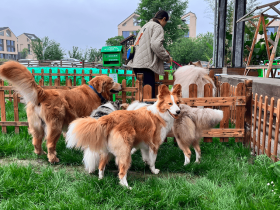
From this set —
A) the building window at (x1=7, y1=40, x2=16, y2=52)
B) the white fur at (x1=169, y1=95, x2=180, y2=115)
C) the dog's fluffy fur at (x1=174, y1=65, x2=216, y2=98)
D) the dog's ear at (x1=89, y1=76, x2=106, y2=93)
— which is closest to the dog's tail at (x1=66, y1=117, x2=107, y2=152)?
the white fur at (x1=169, y1=95, x2=180, y2=115)

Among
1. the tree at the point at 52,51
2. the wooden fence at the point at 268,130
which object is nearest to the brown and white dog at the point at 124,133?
the wooden fence at the point at 268,130

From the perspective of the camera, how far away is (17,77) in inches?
125

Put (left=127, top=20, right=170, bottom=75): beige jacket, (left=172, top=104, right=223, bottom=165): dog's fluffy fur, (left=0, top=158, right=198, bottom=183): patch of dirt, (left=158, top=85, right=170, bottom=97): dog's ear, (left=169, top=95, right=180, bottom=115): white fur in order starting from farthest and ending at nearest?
(left=127, top=20, right=170, bottom=75): beige jacket → (left=172, top=104, right=223, bottom=165): dog's fluffy fur → (left=0, top=158, right=198, bottom=183): patch of dirt → (left=158, top=85, right=170, bottom=97): dog's ear → (left=169, top=95, right=180, bottom=115): white fur

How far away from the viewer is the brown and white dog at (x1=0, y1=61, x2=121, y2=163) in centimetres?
320

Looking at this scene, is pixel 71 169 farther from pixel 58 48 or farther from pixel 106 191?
pixel 58 48

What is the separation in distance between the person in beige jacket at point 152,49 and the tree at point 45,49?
117ft

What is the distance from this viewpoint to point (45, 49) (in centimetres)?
3662

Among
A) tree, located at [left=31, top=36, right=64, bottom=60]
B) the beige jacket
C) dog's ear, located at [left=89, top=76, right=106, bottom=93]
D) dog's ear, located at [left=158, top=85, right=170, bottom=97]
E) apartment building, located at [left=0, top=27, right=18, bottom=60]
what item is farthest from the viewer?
apartment building, located at [left=0, top=27, right=18, bottom=60]

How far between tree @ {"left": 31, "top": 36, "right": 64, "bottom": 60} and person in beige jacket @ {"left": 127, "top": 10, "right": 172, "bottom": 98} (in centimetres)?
3556

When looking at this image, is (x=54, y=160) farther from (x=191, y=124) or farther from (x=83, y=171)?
(x=191, y=124)

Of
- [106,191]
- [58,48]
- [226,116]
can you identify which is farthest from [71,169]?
[58,48]

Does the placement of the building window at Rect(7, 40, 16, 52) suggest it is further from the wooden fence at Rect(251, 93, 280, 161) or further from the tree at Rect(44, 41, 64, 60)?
the wooden fence at Rect(251, 93, 280, 161)

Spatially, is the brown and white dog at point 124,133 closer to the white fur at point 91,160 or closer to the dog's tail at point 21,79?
the white fur at point 91,160

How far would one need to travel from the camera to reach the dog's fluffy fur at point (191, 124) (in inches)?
137
